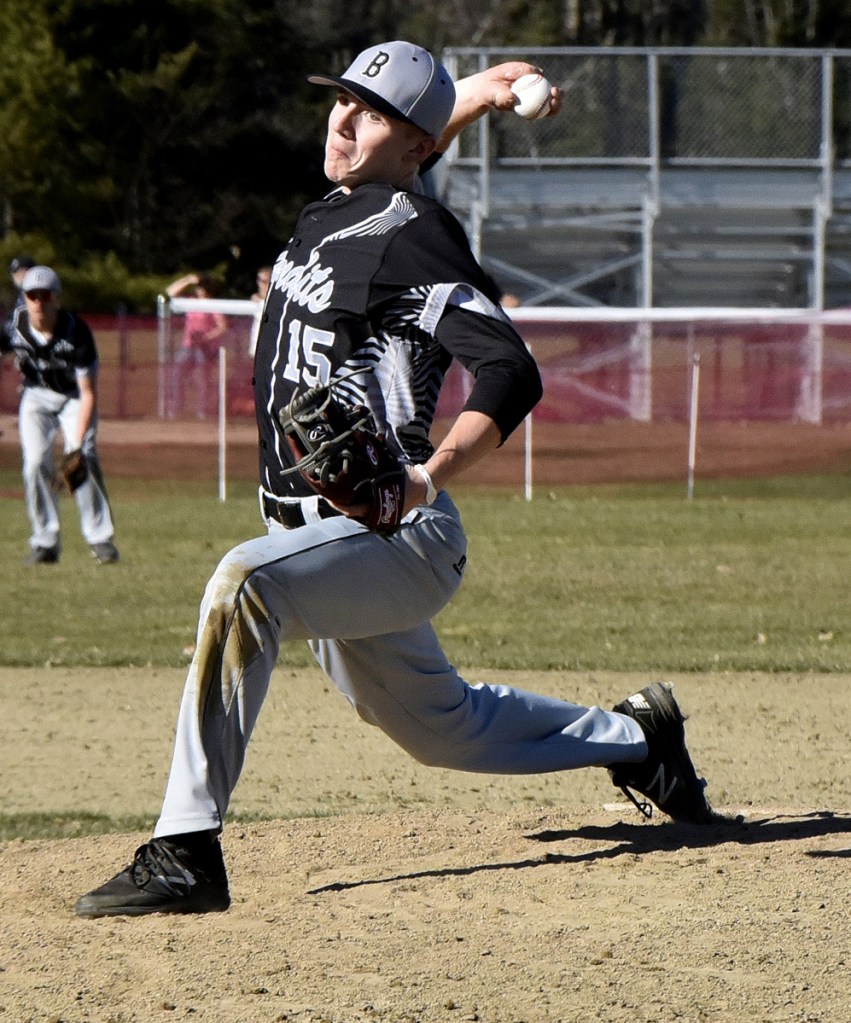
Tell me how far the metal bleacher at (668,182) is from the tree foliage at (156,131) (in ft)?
30.0

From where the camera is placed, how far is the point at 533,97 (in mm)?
4621

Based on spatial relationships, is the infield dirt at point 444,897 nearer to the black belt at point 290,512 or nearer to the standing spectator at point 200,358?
the black belt at point 290,512

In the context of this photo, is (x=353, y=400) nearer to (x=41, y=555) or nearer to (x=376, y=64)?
(x=376, y=64)

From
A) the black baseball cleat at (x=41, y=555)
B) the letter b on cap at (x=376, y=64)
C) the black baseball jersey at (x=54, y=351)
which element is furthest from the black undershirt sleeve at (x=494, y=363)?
the black baseball cleat at (x=41, y=555)

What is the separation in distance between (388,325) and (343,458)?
604 mm

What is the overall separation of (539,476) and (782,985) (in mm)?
14389

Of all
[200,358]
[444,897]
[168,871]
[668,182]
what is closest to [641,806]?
[444,897]

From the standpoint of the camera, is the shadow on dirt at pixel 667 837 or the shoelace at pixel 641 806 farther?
the shoelace at pixel 641 806

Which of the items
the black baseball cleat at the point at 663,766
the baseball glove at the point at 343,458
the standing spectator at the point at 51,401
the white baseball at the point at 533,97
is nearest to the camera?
the baseball glove at the point at 343,458

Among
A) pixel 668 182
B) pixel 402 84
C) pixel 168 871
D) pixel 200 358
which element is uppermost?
pixel 668 182

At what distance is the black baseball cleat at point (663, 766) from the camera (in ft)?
16.3

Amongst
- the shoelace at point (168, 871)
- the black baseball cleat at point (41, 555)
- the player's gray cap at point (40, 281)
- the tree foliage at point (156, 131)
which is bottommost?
the black baseball cleat at point (41, 555)

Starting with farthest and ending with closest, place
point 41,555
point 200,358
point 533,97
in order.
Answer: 1. point 200,358
2. point 41,555
3. point 533,97

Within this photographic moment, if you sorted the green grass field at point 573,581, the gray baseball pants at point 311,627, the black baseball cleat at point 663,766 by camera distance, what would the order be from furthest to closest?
the green grass field at point 573,581 < the black baseball cleat at point 663,766 < the gray baseball pants at point 311,627
